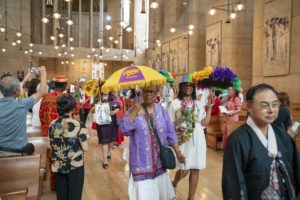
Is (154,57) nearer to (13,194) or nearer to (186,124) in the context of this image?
(186,124)

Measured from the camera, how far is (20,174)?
9.28 ft

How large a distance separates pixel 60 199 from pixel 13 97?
1176 mm

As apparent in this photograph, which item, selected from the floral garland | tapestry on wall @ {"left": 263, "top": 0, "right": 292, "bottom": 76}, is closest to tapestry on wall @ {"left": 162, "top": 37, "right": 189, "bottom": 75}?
tapestry on wall @ {"left": 263, "top": 0, "right": 292, "bottom": 76}

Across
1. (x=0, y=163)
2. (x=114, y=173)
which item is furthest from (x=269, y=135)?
(x=114, y=173)

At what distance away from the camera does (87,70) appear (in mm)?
29219

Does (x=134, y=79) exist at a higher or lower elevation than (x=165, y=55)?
lower

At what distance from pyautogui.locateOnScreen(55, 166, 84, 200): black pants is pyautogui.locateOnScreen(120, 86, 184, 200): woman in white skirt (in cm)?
61

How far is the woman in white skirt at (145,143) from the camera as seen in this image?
2639 millimetres

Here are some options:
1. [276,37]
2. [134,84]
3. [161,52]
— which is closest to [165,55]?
[161,52]

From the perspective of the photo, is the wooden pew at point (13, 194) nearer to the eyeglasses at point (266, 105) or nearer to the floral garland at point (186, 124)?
the floral garland at point (186, 124)

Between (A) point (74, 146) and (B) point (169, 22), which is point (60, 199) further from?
(B) point (169, 22)

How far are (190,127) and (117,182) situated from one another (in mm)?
1928

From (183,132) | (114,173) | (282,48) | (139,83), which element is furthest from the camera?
(282,48)

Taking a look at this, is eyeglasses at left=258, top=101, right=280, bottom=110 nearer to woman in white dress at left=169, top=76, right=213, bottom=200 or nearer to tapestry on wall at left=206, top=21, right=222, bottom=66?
woman in white dress at left=169, top=76, right=213, bottom=200
